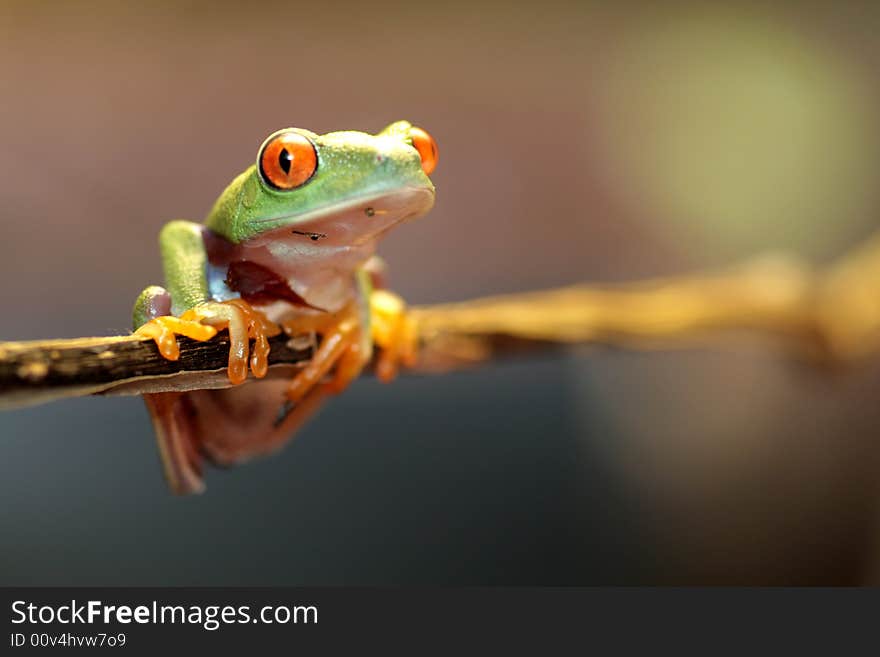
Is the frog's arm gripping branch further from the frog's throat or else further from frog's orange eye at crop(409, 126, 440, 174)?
frog's orange eye at crop(409, 126, 440, 174)

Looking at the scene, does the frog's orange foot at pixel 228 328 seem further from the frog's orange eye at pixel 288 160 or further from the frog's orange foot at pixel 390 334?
the frog's orange foot at pixel 390 334

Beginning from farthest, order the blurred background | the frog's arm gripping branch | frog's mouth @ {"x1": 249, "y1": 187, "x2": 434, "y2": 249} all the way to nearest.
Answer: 1. the blurred background
2. frog's mouth @ {"x1": 249, "y1": 187, "x2": 434, "y2": 249}
3. the frog's arm gripping branch

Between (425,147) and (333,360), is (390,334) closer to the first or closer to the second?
(333,360)

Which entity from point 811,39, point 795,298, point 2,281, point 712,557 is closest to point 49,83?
point 2,281

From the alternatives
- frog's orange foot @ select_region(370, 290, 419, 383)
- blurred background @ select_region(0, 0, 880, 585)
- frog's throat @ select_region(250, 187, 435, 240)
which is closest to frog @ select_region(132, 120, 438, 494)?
frog's throat @ select_region(250, 187, 435, 240)

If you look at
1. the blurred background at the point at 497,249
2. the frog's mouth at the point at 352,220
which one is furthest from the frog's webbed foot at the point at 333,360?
the blurred background at the point at 497,249

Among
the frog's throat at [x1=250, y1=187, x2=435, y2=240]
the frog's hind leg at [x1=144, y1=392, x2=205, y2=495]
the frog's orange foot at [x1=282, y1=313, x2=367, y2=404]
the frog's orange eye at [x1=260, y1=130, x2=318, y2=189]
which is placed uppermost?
the frog's orange eye at [x1=260, y1=130, x2=318, y2=189]

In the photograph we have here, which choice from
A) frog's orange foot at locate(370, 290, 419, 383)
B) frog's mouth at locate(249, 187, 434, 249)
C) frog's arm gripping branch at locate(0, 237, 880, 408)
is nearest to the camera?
frog's arm gripping branch at locate(0, 237, 880, 408)

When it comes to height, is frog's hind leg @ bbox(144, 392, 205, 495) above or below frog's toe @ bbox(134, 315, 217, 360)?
below
